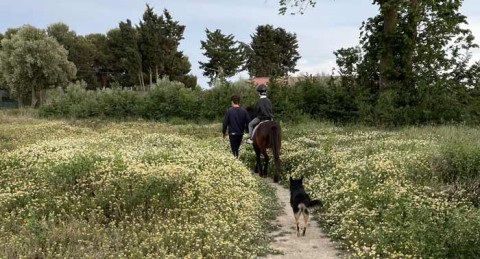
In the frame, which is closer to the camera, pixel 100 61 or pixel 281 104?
pixel 281 104

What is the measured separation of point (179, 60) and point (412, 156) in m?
73.7

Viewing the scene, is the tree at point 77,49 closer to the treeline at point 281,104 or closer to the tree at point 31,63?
the tree at point 31,63

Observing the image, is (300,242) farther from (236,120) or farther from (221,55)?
(221,55)

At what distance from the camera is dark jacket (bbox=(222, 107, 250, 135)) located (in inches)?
669

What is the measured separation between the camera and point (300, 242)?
9.05 metres

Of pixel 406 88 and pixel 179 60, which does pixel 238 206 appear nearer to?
pixel 406 88

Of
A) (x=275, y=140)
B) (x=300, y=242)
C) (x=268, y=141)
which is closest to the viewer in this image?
(x=300, y=242)

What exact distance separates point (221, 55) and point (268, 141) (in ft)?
250

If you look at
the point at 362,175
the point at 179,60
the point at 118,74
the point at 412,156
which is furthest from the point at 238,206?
the point at 118,74

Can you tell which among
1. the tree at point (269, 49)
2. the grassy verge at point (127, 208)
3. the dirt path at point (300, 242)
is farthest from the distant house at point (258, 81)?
the tree at point (269, 49)

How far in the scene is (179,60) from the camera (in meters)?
83.6

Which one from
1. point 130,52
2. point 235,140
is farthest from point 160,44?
point 235,140

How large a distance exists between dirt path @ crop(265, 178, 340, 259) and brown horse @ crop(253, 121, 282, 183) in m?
4.16

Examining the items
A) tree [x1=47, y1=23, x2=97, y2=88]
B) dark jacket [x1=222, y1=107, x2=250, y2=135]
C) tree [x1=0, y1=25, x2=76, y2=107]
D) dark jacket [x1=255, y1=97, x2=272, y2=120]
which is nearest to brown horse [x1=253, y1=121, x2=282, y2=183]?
dark jacket [x1=255, y1=97, x2=272, y2=120]
